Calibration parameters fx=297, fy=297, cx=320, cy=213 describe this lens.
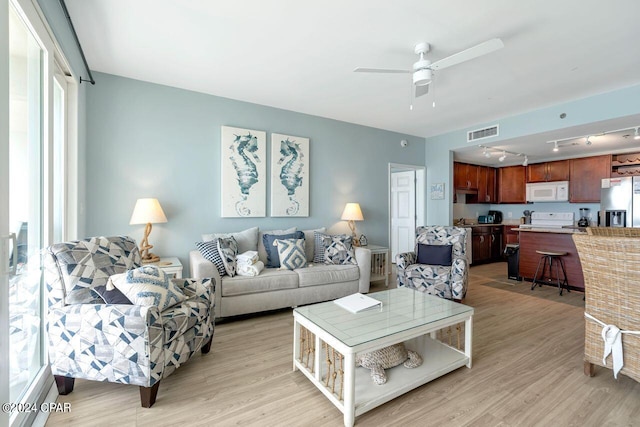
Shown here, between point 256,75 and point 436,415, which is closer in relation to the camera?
point 436,415

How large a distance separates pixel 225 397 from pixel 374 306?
3.85ft

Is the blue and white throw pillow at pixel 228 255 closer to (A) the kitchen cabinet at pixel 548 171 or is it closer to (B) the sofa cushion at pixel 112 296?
(B) the sofa cushion at pixel 112 296

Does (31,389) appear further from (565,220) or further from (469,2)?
(565,220)

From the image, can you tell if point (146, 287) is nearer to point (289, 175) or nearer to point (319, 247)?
point (319, 247)

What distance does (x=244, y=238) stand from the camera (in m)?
3.65

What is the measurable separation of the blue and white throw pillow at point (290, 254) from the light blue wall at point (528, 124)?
3.10m

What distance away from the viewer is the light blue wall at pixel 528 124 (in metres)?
3.41

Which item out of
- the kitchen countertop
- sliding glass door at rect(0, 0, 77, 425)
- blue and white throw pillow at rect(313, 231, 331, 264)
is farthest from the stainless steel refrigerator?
sliding glass door at rect(0, 0, 77, 425)

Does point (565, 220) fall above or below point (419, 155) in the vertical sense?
below

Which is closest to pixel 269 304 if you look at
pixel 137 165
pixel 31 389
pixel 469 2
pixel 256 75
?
pixel 31 389

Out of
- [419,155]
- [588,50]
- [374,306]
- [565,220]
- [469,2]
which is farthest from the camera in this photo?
[565,220]

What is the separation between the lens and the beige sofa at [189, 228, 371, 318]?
300 centimetres

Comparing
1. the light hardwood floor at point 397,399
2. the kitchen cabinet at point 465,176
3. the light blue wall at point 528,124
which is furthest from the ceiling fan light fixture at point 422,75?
the kitchen cabinet at point 465,176

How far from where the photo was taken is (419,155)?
573 centimetres
